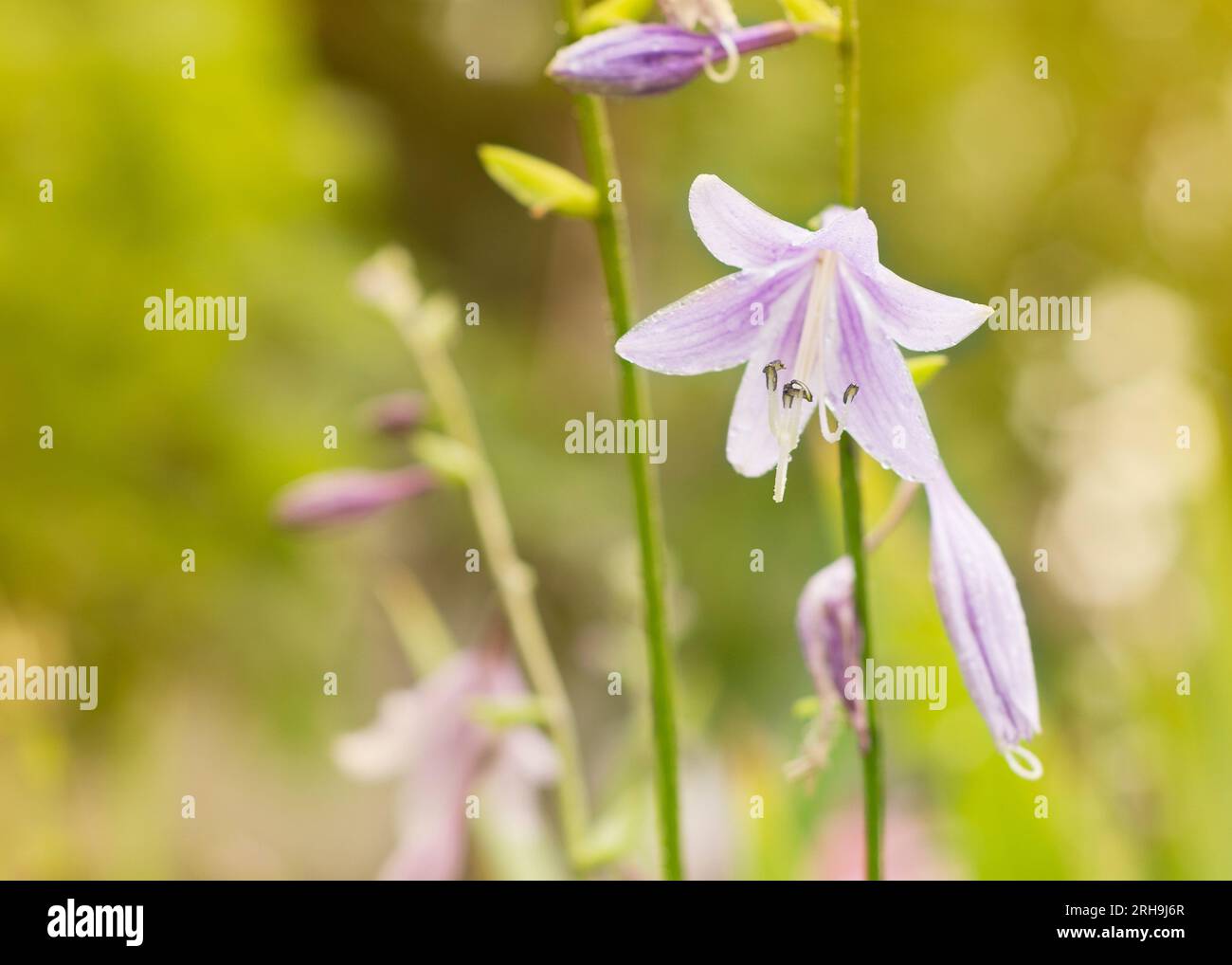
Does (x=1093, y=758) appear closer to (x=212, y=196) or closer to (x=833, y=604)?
(x=833, y=604)

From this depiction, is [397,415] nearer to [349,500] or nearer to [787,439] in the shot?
[349,500]

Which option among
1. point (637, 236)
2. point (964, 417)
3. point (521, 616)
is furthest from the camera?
point (637, 236)

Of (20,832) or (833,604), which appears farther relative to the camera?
(20,832)

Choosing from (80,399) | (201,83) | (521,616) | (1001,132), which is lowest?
(521,616)

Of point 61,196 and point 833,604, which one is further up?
point 61,196

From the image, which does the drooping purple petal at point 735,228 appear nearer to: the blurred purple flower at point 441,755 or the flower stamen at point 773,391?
the flower stamen at point 773,391

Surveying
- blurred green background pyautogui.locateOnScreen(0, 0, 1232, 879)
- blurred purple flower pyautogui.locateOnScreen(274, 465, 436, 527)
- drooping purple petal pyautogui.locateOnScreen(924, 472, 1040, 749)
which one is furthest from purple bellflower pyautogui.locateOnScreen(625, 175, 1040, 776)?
blurred green background pyautogui.locateOnScreen(0, 0, 1232, 879)
